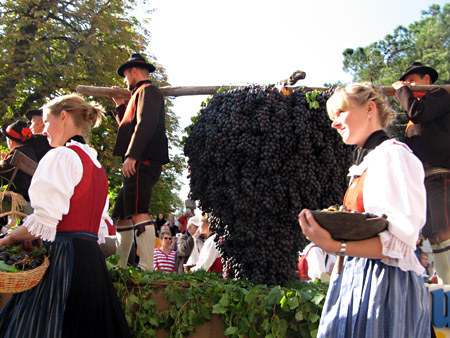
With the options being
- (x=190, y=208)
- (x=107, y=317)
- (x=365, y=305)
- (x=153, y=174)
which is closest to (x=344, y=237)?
(x=365, y=305)

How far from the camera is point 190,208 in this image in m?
10.5

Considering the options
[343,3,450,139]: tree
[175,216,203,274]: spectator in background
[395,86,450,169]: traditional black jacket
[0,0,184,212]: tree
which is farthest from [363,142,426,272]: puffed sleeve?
[343,3,450,139]: tree

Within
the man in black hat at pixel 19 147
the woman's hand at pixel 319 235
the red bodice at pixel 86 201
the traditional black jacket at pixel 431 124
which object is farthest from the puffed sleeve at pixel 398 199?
the man in black hat at pixel 19 147

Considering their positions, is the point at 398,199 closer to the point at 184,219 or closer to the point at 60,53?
the point at 184,219

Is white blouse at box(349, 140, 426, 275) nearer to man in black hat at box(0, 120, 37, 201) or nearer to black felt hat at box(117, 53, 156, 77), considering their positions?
black felt hat at box(117, 53, 156, 77)

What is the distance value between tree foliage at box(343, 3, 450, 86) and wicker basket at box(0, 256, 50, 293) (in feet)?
69.8

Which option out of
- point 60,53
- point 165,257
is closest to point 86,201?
point 165,257

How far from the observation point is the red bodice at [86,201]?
2576mm

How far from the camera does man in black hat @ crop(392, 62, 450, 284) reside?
11.5 feet

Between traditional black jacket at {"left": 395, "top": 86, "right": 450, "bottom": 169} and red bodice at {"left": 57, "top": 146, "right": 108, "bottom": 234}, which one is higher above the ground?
traditional black jacket at {"left": 395, "top": 86, "right": 450, "bottom": 169}

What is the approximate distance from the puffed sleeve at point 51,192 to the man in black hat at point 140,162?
1.20m

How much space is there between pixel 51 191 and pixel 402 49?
23.4 m

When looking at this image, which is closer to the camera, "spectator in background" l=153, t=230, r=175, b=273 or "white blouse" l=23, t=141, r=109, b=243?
"white blouse" l=23, t=141, r=109, b=243

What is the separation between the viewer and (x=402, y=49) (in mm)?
23016
